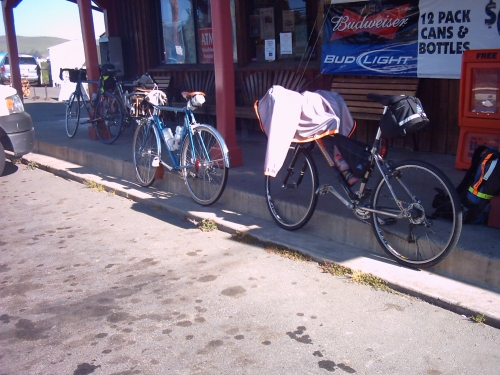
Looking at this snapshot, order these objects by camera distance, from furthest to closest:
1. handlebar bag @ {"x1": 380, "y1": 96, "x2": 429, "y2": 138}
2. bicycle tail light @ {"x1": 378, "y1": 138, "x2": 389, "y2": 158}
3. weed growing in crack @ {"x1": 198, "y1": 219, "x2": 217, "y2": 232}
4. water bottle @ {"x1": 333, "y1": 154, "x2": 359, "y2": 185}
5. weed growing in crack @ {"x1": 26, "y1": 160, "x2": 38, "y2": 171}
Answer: weed growing in crack @ {"x1": 26, "y1": 160, "x2": 38, "y2": 171}
weed growing in crack @ {"x1": 198, "y1": 219, "x2": 217, "y2": 232}
water bottle @ {"x1": 333, "y1": 154, "x2": 359, "y2": 185}
bicycle tail light @ {"x1": 378, "y1": 138, "x2": 389, "y2": 158}
handlebar bag @ {"x1": 380, "y1": 96, "x2": 429, "y2": 138}

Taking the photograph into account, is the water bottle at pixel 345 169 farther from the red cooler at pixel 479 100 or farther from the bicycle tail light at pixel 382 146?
the red cooler at pixel 479 100

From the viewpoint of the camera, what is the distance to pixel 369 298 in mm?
4035

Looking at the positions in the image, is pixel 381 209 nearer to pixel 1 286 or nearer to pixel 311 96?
pixel 311 96

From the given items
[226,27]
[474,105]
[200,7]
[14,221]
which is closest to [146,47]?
[200,7]

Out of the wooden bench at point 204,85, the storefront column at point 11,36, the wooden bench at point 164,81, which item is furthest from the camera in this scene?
the storefront column at point 11,36

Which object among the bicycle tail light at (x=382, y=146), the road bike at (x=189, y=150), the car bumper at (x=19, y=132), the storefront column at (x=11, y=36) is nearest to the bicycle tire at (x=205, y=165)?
the road bike at (x=189, y=150)

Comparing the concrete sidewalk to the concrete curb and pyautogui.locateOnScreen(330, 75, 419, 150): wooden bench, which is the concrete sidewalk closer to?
the concrete curb

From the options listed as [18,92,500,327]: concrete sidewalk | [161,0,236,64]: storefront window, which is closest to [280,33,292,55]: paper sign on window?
[18,92,500,327]: concrete sidewalk

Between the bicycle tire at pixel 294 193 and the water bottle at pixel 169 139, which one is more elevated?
the water bottle at pixel 169 139

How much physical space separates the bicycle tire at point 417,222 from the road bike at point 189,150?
1.90 metres

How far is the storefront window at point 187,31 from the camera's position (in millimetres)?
10695

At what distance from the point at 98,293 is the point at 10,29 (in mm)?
10913

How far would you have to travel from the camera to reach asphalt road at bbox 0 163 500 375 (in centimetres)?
330

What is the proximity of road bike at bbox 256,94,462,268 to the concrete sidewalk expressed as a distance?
0.14 meters
